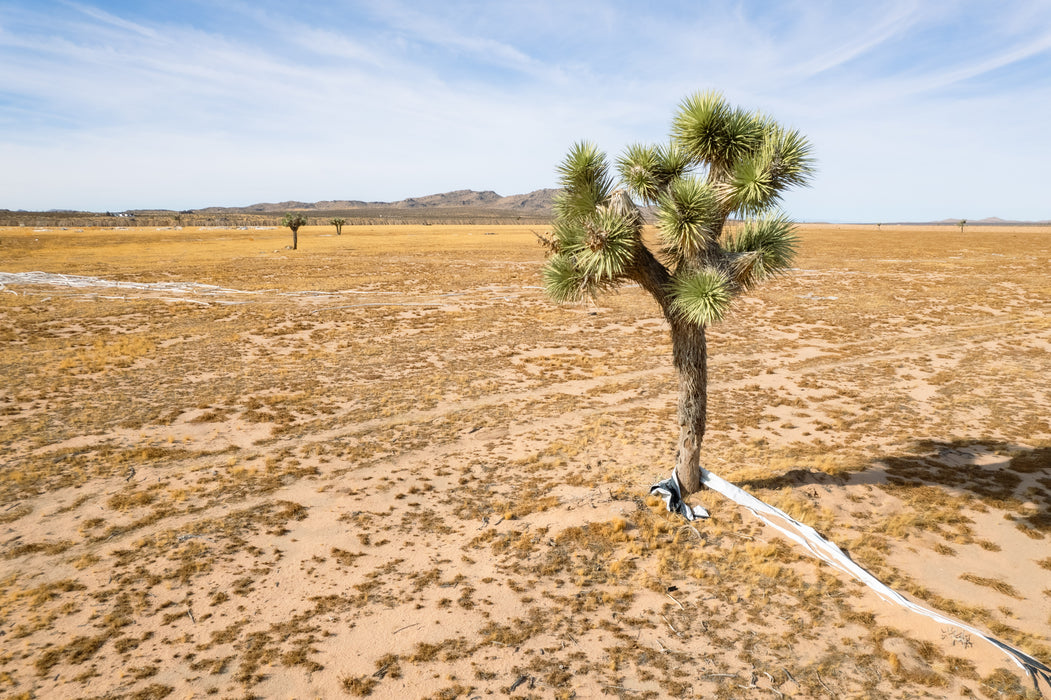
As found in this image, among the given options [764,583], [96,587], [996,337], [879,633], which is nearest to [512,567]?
[764,583]

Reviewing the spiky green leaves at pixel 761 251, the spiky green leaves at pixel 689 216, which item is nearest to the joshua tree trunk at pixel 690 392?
the spiky green leaves at pixel 761 251

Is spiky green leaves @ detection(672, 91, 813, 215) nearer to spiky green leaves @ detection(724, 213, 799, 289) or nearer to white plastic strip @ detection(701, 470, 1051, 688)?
spiky green leaves @ detection(724, 213, 799, 289)

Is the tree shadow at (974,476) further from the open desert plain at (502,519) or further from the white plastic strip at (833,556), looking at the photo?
the white plastic strip at (833,556)

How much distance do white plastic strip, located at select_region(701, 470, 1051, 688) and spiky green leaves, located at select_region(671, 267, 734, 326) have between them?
3031 mm

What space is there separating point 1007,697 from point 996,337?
20124 mm

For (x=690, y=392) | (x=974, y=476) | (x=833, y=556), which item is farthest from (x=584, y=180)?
(x=974, y=476)

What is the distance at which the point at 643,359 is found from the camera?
18.2 m


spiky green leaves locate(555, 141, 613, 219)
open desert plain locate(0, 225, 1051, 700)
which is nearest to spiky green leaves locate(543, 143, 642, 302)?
spiky green leaves locate(555, 141, 613, 219)

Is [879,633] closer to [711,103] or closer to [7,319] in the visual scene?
[711,103]

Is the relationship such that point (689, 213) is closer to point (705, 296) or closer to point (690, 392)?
point (705, 296)

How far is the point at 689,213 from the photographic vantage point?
23.8ft

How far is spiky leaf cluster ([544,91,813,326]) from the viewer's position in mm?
7188

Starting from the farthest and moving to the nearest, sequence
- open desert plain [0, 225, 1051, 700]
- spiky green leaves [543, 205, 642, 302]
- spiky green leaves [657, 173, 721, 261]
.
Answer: spiky green leaves [543, 205, 642, 302]
spiky green leaves [657, 173, 721, 261]
open desert plain [0, 225, 1051, 700]

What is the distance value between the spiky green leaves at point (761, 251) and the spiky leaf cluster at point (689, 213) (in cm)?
1
